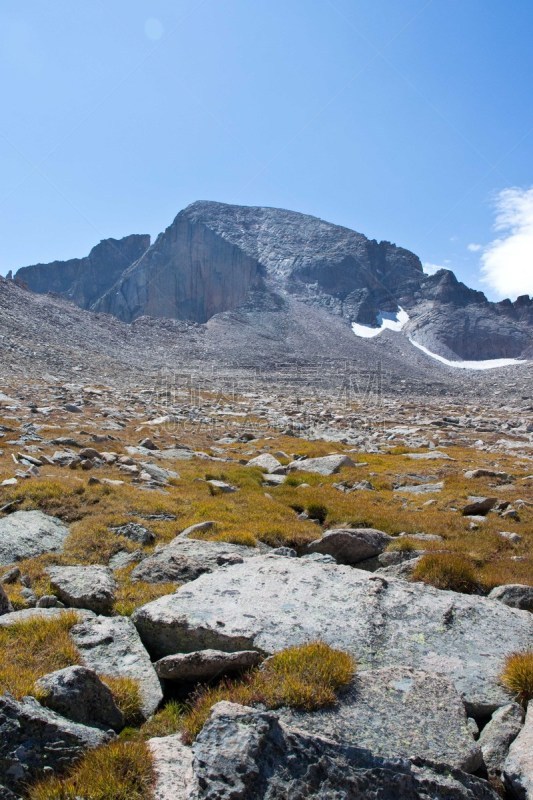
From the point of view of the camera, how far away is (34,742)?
433 cm

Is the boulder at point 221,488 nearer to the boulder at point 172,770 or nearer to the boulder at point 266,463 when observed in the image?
the boulder at point 266,463

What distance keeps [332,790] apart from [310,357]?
368ft

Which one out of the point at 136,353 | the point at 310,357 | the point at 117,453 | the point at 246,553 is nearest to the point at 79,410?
the point at 117,453

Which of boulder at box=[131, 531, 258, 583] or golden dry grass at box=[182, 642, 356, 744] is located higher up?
golden dry grass at box=[182, 642, 356, 744]

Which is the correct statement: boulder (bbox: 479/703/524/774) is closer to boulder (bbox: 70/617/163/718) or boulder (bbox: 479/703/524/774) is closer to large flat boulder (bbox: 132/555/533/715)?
large flat boulder (bbox: 132/555/533/715)

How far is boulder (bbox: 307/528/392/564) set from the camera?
10547mm

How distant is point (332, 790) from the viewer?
12.8 feet

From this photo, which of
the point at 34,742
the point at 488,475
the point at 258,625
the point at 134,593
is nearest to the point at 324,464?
the point at 488,475

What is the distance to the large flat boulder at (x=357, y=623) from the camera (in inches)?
243

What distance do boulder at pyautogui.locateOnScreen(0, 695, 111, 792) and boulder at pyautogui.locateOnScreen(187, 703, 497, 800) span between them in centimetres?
100

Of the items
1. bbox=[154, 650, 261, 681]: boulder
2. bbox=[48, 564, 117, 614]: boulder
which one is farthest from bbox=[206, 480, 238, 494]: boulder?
bbox=[154, 650, 261, 681]: boulder

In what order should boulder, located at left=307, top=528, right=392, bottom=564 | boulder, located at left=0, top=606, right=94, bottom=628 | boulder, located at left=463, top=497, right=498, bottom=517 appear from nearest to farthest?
boulder, located at left=0, top=606, right=94, bottom=628 < boulder, located at left=307, top=528, right=392, bottom=564 < boulder, located at left=463, top=497, right=498, bottom=517

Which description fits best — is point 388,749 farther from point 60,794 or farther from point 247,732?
point 60,794

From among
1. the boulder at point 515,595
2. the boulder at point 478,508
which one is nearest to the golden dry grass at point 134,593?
the boulder at point 515,595
